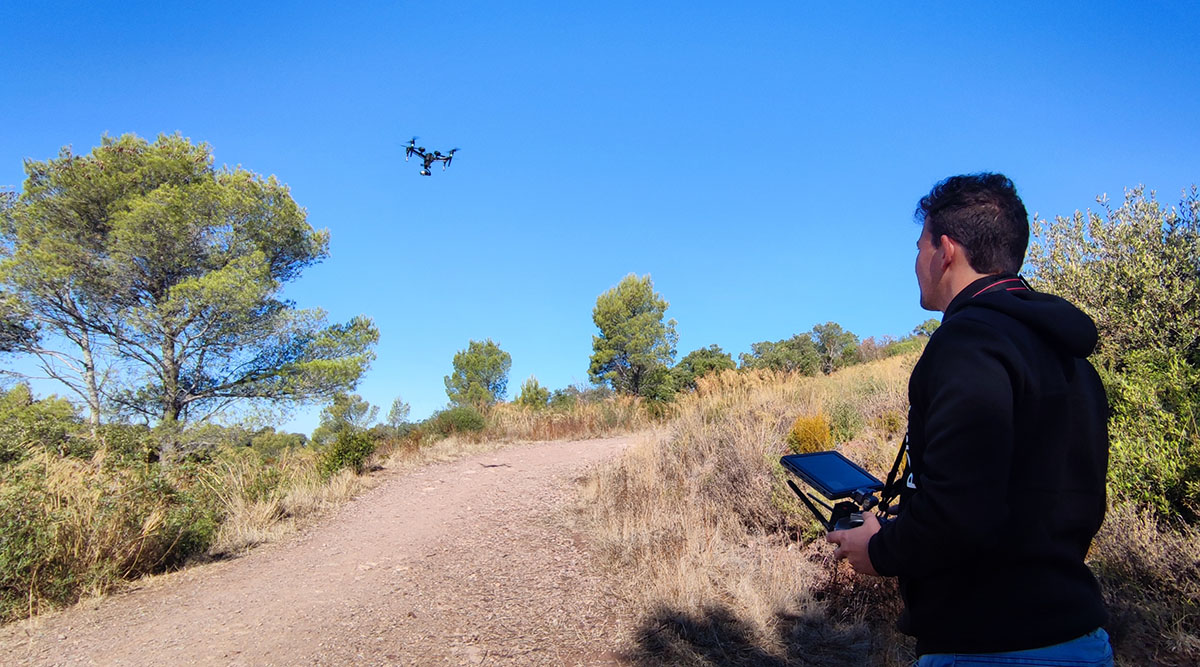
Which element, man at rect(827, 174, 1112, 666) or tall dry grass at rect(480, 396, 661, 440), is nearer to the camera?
man at rect(827, 174, 1112, 666)

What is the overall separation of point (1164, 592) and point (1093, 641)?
122 inches

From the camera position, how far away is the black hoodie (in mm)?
1172

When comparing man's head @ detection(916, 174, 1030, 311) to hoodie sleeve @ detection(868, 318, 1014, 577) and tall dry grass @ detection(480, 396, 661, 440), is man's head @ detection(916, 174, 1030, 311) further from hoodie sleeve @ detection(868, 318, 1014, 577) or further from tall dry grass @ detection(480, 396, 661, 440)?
tall dry grass @ detection(480, 396, 661, 440)

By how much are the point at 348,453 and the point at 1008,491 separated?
10.0 meters

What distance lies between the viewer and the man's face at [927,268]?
5.07 feet

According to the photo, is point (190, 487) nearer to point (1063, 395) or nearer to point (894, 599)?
point (894, 599)

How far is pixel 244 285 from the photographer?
13.8 metres

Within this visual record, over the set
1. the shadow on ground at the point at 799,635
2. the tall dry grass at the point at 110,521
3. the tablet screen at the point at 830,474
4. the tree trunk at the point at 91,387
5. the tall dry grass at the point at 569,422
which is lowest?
the shadow on ground at the point at 799,635

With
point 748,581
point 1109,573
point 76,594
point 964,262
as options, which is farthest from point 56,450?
point 1109,573

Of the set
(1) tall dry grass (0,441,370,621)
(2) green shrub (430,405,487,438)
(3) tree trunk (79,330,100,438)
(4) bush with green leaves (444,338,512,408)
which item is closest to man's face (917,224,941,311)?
(1) tall dry grass (0,441,370,621)

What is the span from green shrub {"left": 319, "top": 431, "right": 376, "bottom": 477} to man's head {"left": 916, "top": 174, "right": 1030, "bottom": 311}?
9.57 metres

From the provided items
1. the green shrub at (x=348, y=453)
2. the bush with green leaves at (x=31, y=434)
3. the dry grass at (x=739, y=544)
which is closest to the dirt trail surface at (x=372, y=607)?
the dry grass at (x=739, y=544)

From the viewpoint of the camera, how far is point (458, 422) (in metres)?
14.9

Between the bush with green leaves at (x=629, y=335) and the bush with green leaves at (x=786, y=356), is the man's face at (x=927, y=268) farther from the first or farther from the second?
the bush with green leaves at (x=629, y=335)
